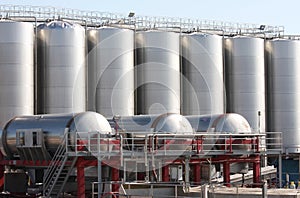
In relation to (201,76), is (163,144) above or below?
below

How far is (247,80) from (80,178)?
29.7 metres

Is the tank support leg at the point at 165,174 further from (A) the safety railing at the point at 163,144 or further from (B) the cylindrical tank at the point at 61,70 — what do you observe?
(B) the cylindrical tank at the point at 61,70

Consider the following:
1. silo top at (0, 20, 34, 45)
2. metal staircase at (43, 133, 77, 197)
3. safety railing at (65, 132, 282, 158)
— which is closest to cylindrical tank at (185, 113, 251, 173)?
safety railing at (65, 132, 282, 158)

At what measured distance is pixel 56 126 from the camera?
32094 mm

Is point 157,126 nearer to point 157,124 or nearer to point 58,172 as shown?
point 157,124

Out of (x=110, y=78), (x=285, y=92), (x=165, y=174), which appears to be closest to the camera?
(x=165, y=174)

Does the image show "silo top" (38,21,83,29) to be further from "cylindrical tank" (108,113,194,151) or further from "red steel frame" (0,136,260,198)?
"red steel frame" (0,136,260,198)

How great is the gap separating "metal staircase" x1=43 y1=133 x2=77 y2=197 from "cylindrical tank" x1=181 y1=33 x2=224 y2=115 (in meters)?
23.3

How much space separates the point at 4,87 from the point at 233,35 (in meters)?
24.4

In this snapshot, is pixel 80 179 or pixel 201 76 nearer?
pixel 80 179

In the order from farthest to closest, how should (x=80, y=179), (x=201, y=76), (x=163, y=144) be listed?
(x=201, y=76) < (x=163, y=144) < (x=80, y=179)

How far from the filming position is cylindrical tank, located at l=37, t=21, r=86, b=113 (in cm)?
4781

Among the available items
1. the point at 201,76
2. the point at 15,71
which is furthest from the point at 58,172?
the point at 201,76

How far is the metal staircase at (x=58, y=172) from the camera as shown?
30.9m
